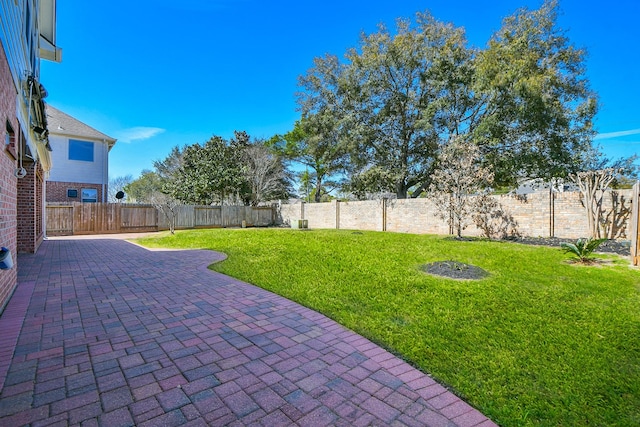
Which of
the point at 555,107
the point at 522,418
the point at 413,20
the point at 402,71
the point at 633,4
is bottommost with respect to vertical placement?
the point at 522,418

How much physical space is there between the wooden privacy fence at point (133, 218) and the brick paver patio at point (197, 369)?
41.2ft

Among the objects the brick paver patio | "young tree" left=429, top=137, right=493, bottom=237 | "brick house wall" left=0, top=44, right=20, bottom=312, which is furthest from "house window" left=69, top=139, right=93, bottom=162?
"young tree" left=429, top=137, right=493, bottom=237

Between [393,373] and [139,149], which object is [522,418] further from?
[139,149]

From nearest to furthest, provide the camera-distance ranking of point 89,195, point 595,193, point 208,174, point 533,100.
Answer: point 595,193 < point 533,100 < point 89,195 < point 208,174

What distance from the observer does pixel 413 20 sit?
1669 cm

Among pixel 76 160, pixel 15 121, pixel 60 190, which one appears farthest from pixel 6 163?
pixel 76 160

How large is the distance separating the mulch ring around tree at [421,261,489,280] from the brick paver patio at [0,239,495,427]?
287cm

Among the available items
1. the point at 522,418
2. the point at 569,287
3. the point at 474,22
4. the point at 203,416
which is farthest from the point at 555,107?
the point at 203,416

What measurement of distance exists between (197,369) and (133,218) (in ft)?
54.9

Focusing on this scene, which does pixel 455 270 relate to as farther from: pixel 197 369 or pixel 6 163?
pixel 6 163

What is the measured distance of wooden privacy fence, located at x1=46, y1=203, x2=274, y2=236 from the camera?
1420 centimetres

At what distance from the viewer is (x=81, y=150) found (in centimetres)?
1675

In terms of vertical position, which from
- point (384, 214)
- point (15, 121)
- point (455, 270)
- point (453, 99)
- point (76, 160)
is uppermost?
point (453, 99)

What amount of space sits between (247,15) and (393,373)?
10.5 metres
